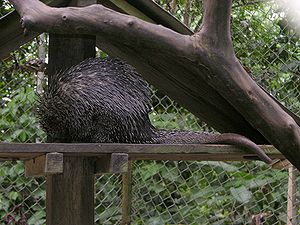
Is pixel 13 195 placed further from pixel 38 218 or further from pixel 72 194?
pixel 72 194

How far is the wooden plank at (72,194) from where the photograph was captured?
2.23 metres

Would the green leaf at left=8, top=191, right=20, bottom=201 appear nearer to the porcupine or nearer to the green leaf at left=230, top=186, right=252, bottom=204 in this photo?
the green leaf at left=230, top=186, right=252, bottom=204

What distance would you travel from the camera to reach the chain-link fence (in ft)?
10.9

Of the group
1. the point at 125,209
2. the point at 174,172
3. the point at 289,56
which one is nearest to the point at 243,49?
the point at 289,56

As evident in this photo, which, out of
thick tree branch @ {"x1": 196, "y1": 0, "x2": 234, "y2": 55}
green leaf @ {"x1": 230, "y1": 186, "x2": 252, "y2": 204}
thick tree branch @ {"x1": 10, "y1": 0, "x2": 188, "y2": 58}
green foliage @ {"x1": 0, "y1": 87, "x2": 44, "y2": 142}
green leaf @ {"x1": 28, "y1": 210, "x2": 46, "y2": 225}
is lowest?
green leaf @ {"x1": 28, "y1": 210, "x2": 46, "y2": 225}

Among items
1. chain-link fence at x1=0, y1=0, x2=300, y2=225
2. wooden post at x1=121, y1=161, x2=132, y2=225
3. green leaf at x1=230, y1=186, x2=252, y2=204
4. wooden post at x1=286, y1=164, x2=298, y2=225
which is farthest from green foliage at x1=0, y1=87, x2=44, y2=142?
wooden post at x1=286, y1=164, x2=298, y2=225

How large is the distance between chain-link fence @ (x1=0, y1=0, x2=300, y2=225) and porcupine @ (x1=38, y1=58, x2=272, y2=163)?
3.66 feet

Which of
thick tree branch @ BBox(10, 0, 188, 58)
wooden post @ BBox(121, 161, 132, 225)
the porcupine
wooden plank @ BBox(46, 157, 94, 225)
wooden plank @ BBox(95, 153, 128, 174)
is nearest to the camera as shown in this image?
thick tree branch @ BBox(10, 0, 188, 58)

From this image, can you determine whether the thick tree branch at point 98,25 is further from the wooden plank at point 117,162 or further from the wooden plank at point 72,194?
the wooden plank at point 72,194

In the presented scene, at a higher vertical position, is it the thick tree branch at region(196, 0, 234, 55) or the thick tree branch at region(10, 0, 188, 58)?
the thick tree branch at region(196, 0, 234, 55)

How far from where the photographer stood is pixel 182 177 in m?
3.44

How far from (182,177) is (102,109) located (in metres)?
1.40

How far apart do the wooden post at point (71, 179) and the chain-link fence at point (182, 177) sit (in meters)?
0.97

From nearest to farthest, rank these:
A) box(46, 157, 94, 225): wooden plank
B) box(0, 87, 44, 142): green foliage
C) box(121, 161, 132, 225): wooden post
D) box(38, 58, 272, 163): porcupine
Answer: box(38, 58, 272, 163): porcupine < box(46, 157, 94, 225): wooden plank < box(121, 161, 132, 225): wooden post < box(0, 87, 44, 142): green foliage
